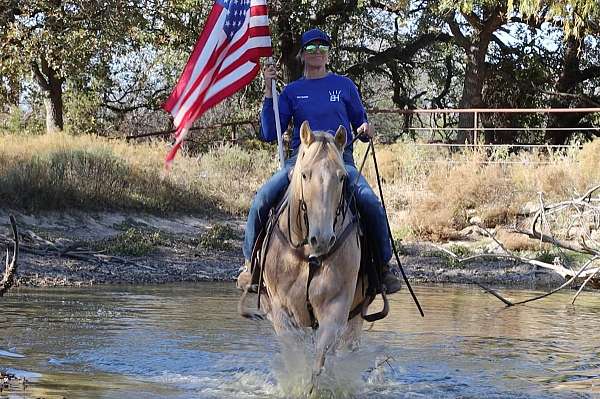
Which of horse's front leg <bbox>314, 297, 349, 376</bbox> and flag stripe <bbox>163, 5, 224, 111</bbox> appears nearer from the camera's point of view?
horse's front leg <bbox>314, 297, 349, 376</bbox>

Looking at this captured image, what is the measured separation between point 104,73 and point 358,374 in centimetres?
2662

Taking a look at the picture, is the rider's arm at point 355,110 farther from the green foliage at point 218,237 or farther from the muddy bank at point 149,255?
the green foliage at point 218,237

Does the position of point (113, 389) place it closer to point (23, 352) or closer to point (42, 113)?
point (23, 352)

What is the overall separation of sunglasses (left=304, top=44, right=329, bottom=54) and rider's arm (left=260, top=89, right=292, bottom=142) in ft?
1.33

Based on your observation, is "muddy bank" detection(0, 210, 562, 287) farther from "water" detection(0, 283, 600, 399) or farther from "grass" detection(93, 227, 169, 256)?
"water" detection(0, 283, 600, 399)

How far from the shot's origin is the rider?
8523mm

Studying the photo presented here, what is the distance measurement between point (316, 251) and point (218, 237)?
454 inches

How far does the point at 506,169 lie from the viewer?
2305cm

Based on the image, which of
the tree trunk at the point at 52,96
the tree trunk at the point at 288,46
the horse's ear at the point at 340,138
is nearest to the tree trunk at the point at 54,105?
the tree trunk at the point at 52,96

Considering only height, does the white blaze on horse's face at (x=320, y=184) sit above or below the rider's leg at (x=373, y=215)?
above

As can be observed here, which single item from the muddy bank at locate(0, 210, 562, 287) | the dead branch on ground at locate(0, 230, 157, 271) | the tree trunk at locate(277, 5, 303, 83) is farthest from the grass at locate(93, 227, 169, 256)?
the tree trunk at locate(277, 5, 303, 83)

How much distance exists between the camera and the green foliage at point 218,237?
18281 mm

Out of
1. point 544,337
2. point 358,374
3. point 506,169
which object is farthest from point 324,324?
point 506,169

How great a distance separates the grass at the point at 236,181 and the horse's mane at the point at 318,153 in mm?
10817
